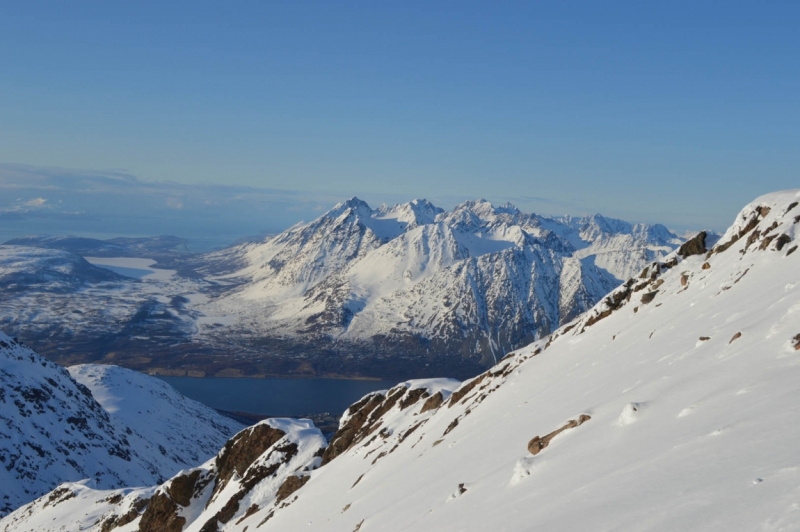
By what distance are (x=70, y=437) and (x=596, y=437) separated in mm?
104110

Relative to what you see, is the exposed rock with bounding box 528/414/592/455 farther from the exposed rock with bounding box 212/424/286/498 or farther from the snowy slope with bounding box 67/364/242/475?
the snowy slope with bounding box 67/364/242/475

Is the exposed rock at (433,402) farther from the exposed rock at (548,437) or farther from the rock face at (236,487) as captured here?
the exposed rock at (548,437)

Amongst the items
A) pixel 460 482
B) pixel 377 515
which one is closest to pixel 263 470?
pixel 377 515

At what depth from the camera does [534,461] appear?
18.2m

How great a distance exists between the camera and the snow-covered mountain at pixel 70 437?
8731 centimetres

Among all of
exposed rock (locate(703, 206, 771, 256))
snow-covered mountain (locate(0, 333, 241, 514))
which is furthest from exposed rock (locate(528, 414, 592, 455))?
snow-covered mountain (locate(0, 333, 241, 514))

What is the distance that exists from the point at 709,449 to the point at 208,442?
149902 millimetres

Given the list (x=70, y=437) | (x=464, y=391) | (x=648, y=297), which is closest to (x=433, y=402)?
(x=464, y=391)

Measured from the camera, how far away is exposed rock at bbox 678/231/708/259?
4538 cm

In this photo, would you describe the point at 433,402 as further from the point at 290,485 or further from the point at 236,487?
the point at 236,487

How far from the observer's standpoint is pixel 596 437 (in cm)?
1752

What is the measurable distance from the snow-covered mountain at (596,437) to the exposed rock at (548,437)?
0.22 feet

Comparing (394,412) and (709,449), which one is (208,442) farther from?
(709,449)

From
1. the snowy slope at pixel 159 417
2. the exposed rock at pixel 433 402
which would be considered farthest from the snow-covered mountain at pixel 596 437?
the snowy slope at pixel 159 417
